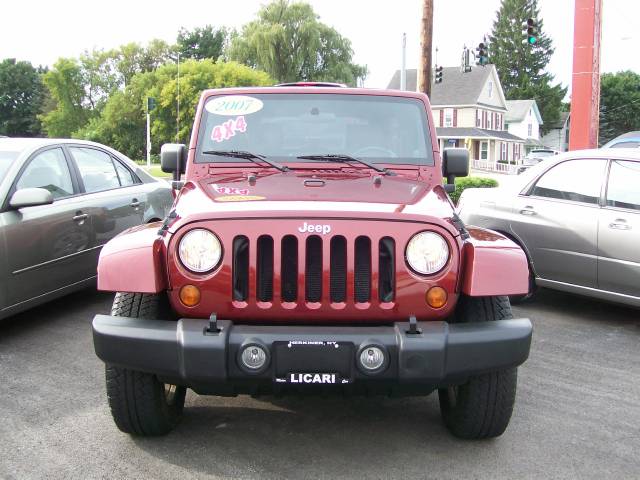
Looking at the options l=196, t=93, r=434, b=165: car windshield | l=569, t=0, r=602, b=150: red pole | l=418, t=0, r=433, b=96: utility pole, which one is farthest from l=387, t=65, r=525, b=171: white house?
l=196, t=93, r=434, b=165: car windshield

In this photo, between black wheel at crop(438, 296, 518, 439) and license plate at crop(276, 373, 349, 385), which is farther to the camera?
black wheel at crop(438, 296, 518, 439)

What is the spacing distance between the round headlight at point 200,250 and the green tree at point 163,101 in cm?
4450

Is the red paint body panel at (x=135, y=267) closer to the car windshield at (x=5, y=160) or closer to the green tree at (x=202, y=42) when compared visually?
the car windshield at (x=5, y=160)

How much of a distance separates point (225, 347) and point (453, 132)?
57711mm

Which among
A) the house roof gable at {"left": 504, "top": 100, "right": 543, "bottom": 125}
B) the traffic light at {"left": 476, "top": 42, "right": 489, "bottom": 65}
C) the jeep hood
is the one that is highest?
the house roof gable at {"left": 504, "top": 100, "right": 543, "bottom": 125}

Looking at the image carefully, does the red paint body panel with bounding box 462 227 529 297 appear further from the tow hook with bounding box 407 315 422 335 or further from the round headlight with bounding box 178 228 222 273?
the round headlight with bounding box 178 228 222 273

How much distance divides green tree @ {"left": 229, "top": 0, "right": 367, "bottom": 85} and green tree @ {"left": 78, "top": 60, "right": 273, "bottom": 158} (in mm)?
1914

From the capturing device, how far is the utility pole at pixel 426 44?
13.7m

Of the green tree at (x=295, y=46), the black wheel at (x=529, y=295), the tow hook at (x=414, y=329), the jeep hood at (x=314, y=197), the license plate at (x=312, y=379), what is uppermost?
the green tree at (x=295, y=46)

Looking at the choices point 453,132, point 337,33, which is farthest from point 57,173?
point 453,132

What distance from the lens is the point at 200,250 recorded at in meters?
2.98

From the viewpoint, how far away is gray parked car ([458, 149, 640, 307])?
5488 millimetres

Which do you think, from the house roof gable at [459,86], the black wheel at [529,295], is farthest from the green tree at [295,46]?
the black wheel at [529,295]

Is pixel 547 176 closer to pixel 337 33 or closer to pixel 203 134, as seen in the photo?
pixel 203 134
